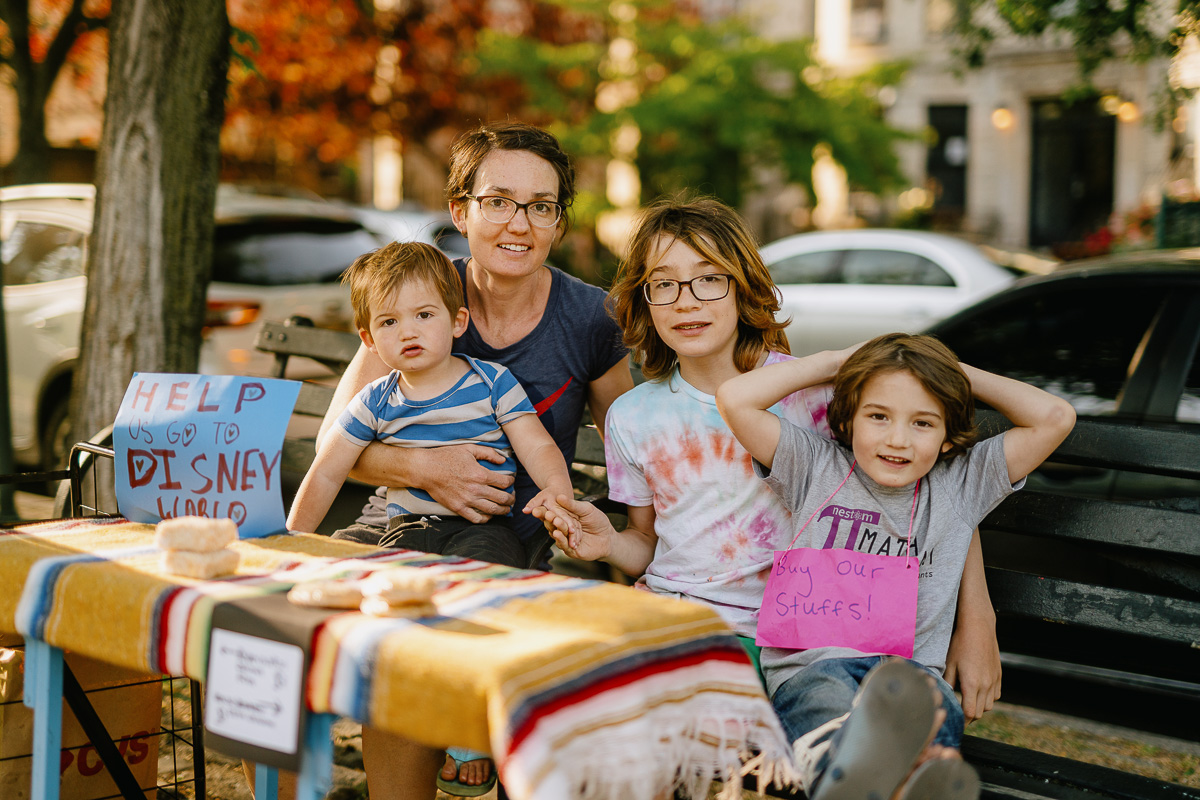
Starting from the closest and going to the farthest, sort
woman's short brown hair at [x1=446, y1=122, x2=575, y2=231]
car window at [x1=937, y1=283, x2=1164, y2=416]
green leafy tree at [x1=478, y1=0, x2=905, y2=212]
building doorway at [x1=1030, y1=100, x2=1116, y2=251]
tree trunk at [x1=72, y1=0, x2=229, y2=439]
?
woman's short brown hair at [x1=446, y1=122, x2=575, y2=231]
car window at [x1=937, y1=283, x2=1164, y2=416]
tree trunk at [x1=72, y1=0, x2=229, y2=439]
green leafy tree at [x1=478, y1=0, x2=905, y2=212]
building doorway at [x1=1030, y1=100, x2=1116, y2=251]

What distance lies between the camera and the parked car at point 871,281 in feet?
27.7

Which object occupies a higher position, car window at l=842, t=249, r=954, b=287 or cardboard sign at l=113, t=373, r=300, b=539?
car window at l=842, t=249, r=954, b=287

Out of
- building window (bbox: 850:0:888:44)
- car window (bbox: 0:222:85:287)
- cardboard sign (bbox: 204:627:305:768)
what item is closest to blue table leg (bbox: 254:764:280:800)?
cardboard sign (bbox: 204:627:305:768)

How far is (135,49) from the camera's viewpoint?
4098 mm

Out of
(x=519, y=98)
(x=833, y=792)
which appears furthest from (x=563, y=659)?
(x=519, y=98)

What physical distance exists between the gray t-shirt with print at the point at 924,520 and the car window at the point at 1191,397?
60.7 inches

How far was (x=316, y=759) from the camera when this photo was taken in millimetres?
1720

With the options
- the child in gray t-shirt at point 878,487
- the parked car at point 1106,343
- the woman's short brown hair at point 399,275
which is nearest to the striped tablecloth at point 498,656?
the child in gray t-shirt at point 878,487

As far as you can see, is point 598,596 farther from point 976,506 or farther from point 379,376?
point 379,376

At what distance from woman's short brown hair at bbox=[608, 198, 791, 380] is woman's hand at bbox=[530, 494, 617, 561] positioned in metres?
0.51

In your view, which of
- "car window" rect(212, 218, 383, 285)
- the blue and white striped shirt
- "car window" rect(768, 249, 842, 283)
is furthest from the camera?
"car window" rect(768, 249, 842, 283)

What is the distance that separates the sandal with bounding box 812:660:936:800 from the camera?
176 centimetres

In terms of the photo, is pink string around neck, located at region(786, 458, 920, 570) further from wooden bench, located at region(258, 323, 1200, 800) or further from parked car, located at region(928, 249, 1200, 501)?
parked car, located at region(928, 249, 1200, 501)

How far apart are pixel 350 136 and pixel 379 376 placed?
14.7 meters
